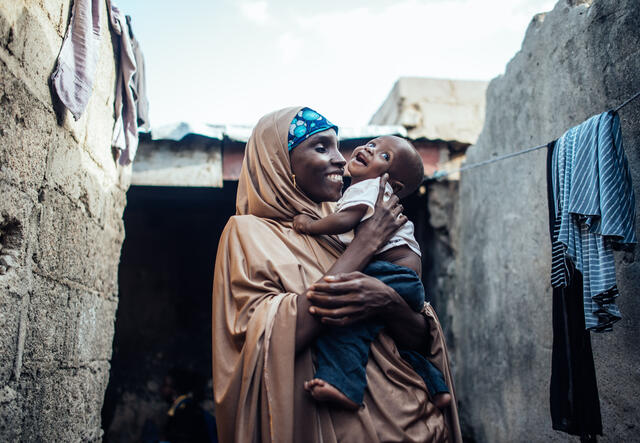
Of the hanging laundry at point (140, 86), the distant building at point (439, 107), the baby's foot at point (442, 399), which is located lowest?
the baby's foot at point (442, 399)

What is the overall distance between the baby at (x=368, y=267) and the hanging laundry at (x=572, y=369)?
0.94m

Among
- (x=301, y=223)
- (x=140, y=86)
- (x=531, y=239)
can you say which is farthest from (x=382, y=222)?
(x=140, y=86)

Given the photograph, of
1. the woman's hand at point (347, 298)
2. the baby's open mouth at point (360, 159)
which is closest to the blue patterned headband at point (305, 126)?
the baby's open mouth at point (360, 159)

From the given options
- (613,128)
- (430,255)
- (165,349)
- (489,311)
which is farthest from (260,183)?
(165,349)

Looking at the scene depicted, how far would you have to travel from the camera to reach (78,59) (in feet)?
8.09

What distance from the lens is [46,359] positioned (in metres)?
2.26

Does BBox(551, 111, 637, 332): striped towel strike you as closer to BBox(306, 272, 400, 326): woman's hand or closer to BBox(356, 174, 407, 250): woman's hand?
BBox(356, 174, 407, 250): woman's hand

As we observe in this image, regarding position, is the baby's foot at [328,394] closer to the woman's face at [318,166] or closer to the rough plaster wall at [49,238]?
the woman's face at [318,166]

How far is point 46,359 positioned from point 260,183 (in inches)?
48.1

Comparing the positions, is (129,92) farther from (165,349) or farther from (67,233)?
(165,349)

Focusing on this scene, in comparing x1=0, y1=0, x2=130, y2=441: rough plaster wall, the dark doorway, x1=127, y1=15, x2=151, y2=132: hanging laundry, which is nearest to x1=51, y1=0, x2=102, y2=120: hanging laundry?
x1=0, y1=0, x2=130, y2=441: rough plaster wall

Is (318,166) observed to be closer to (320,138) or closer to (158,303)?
(320,138)

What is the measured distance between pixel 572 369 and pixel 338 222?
1446 millimetres

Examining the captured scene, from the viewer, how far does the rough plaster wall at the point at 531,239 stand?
8.43 ft
